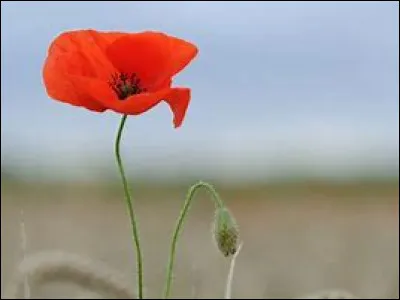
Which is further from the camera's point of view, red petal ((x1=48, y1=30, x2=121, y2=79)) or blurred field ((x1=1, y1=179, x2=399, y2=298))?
blurred field ((x1=1, y1=179, x2=399, y2=298))

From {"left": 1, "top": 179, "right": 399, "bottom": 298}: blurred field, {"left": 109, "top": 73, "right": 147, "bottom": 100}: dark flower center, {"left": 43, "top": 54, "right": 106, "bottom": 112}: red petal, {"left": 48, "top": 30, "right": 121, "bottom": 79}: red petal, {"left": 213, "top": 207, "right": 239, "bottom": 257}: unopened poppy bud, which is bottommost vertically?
{"left": 1, "top": 179, "right": 399, "bottom": 298}: blurred field

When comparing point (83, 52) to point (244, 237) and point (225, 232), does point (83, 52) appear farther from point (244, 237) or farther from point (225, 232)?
point (244, 237)

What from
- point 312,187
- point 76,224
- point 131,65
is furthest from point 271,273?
point 312,187

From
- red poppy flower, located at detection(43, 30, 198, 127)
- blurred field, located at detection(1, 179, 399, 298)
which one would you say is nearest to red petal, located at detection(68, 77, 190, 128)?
red poppy flower, located at detection(43, 30, 198, 127)

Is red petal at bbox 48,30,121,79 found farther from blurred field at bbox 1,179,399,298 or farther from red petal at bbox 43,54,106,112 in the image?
blurred field at bbox 1,179,399,298

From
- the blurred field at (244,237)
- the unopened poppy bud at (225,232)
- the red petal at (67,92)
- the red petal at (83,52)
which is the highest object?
the red petal at (83,52)

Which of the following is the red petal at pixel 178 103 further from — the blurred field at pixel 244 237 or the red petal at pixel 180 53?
the blurred field at pixel 244 237

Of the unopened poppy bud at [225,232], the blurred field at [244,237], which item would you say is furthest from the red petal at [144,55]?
the blurred field at [244,237]

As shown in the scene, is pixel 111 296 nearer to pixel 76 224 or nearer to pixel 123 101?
pixel 123 101
